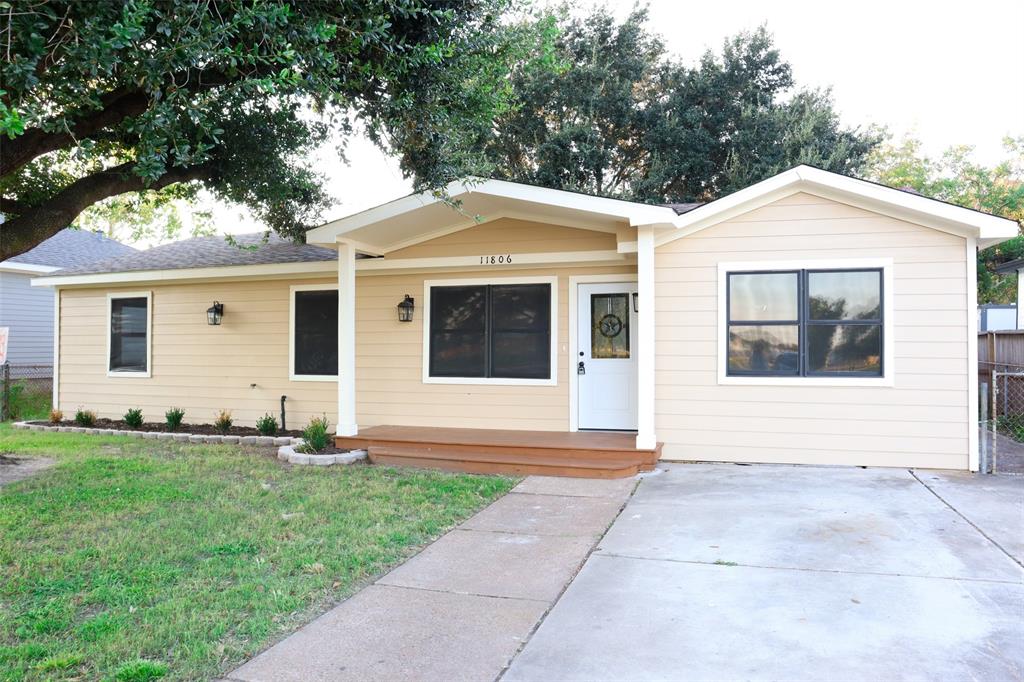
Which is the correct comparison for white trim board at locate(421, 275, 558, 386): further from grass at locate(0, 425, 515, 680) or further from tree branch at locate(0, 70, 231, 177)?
tree branch at locate(0, 70, 231, 177)

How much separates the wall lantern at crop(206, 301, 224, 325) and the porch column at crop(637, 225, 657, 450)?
630cm

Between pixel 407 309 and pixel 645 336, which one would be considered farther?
pixel 407 309

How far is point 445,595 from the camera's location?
354cm

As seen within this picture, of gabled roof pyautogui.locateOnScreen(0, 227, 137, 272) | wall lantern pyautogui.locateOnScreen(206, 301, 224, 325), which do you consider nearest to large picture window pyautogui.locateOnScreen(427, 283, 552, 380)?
wall lantern pyautogui.locateOnScreen(206, 301, 224, 325)

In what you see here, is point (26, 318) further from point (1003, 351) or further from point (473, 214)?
point (1003, 351)

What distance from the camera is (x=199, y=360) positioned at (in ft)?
32.4

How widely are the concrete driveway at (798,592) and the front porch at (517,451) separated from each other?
3.22ft

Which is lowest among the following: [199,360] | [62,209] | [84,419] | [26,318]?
[84,419]

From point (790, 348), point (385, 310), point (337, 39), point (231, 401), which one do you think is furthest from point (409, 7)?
point (231, 401)

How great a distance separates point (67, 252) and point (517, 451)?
15.1 metres

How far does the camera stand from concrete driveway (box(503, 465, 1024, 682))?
272cm

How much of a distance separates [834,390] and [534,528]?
3.80m

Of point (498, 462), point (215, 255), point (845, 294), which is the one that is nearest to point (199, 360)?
point (215, 255)

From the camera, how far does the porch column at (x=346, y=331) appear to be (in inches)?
305
